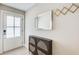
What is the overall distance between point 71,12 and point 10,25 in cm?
78

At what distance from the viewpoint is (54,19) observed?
104 cm

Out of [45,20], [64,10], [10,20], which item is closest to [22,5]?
[10,20]

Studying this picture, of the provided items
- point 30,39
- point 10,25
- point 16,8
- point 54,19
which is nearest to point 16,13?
point 16,8

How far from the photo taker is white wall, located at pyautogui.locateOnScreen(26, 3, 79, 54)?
2.92 ft

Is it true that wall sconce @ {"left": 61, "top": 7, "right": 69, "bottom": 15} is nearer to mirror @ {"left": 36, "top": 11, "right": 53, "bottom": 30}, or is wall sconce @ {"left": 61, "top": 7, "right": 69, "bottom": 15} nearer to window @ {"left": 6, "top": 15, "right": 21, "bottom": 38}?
mirror @ {"left": 36, "top": 11, "right": 53, "bottom": 30}

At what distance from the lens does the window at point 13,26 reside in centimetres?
105

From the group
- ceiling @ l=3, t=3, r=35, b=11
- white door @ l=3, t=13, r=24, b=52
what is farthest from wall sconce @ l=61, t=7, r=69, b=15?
white door @ l=3, t=13, r=24, b=52

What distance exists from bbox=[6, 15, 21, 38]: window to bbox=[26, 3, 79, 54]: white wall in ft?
0.41

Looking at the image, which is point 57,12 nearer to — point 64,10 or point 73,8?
point 64,10

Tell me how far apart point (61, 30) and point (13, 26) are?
64 cm

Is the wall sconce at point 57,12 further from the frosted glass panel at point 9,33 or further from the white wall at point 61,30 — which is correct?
the frosted glass panel at point 9,33

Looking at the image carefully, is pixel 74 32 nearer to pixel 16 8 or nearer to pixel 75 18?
pixel 75 18

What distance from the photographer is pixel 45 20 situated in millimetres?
1094

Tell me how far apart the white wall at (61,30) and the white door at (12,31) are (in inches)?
4.4
